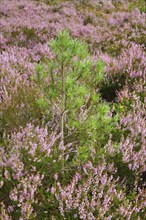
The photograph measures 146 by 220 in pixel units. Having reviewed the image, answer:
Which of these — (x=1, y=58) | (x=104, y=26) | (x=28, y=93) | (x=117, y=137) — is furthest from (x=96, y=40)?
(x=117, y=137)

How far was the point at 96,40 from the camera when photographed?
7.37 metres

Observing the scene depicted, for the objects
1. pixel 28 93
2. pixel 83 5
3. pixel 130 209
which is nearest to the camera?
pixel 130 209

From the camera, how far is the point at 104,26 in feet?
29.1

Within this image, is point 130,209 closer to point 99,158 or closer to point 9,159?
point 99,158

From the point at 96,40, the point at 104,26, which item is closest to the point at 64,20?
the point at 104,26

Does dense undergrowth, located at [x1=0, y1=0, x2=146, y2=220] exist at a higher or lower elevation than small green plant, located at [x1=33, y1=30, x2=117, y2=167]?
lower

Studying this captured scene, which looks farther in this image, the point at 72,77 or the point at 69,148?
the point at 69,148

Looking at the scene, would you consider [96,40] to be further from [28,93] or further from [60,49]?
[60,49]

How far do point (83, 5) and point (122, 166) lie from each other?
960 centimetres

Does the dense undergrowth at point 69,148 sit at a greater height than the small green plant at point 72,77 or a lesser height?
lesser

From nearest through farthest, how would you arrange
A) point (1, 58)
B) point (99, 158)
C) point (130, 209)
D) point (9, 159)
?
1. point (130, 209)
2. point (9, 159)
3. point (99, 158)
4. point (1, 58)

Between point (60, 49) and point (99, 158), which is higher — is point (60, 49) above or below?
above

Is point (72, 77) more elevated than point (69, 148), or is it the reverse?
point (72, 77)

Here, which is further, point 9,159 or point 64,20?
point 64,20
